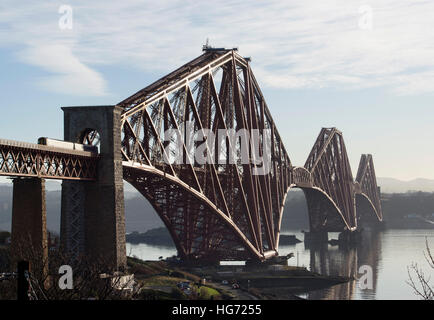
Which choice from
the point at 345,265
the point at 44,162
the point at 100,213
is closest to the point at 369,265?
the point at 345,265

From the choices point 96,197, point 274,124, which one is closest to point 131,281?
point 96,197

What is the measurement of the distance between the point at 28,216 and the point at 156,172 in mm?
23907

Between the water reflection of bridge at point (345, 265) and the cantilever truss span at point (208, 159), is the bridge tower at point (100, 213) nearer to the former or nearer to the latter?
the cantilever truss span at point (208, 159)

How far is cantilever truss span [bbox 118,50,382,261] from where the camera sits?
2712 inches

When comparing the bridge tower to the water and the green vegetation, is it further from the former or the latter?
the water

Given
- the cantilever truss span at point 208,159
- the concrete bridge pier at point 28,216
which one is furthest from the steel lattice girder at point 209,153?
the concrete bridge pier at point 28,216

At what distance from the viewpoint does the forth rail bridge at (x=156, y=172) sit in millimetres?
45531

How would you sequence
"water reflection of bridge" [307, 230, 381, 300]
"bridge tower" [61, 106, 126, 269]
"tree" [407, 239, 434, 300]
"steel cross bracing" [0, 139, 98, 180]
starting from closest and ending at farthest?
"tree" [407, 239, 434, 300] < "steel cross bracing" [0, 139, 98, 180] < "bridge tower" [61, 106, 126, 269] < "water reflection of bridge" [307, 230, 381, 300]

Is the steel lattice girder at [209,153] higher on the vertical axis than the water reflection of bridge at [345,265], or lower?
higher

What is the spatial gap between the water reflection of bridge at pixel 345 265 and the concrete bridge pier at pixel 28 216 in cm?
6476

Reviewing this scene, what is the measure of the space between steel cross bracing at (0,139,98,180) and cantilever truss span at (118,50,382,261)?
685cm

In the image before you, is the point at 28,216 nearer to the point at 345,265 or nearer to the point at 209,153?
the point at 209,153

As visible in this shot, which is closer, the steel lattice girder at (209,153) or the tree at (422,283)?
the tree at (422,283)

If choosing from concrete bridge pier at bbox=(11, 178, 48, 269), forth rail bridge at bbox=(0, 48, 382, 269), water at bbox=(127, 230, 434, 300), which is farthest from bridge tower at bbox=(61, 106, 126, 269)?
water at bbox=(127, 230, 434, 300)
